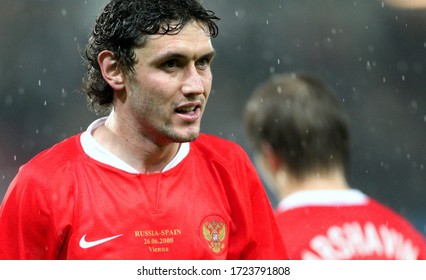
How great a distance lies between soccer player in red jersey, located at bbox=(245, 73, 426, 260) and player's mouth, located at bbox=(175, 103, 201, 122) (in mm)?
562

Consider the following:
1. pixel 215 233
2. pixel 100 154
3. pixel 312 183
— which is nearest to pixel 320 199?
pixel 312 183

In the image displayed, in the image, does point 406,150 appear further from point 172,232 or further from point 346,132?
point 172,232

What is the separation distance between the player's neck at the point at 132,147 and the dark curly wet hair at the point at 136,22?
255mm

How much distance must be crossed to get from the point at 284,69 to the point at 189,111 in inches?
184

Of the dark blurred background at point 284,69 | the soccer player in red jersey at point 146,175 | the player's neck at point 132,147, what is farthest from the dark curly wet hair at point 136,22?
the dark blurred background at point 284,69

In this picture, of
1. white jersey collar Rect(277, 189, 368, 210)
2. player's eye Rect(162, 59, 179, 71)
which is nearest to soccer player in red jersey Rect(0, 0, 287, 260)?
player's eye Rect(162, 59, 179, 71)

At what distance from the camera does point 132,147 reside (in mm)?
3387

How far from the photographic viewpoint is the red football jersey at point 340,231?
330cm

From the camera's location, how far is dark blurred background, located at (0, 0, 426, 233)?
7.21m

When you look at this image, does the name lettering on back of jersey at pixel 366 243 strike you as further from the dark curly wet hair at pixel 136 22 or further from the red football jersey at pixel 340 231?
→ the dark curly wet hair at pixel 136 22

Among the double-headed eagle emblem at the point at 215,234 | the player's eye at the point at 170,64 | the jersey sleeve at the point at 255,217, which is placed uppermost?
the player's eye at the point at 170,64

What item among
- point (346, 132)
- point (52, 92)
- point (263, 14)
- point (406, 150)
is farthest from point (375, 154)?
point (346, 132)

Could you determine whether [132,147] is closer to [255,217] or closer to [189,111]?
[189,111]

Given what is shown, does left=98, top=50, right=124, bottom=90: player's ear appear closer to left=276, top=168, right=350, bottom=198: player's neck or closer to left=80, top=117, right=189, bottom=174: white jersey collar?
left=80, top=117, right=189, bottom=174: white jersey collar
